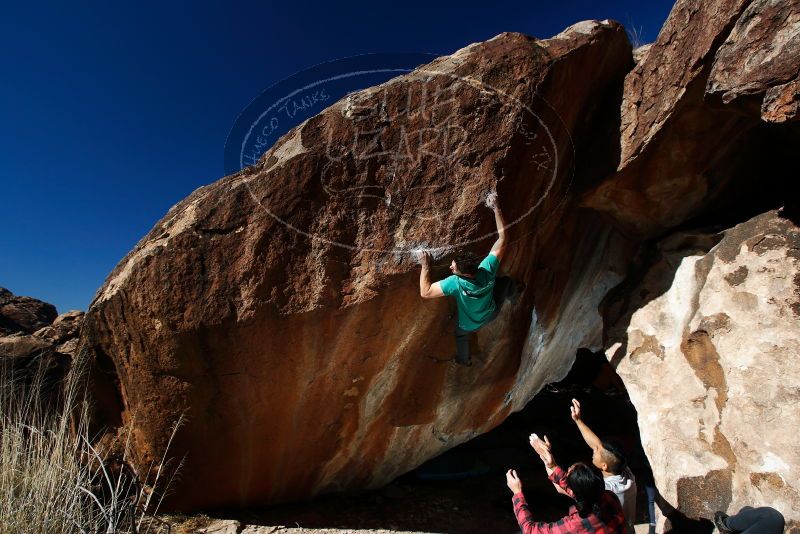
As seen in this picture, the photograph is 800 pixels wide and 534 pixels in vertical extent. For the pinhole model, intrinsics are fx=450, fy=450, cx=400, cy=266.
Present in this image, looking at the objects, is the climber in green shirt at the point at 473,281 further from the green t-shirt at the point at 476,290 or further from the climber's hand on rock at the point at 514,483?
the climber's hand on rock at the point at 514,483

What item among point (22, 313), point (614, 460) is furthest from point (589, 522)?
point (22, 313)

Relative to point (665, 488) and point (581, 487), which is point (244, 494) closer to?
point (581, 487)

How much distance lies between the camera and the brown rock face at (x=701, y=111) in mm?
2641

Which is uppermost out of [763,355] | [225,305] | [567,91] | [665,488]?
[567,91]

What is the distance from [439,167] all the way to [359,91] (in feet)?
2.70

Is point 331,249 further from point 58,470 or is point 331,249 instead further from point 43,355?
point 43,355

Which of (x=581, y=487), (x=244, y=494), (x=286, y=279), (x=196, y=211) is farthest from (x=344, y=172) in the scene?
(x=244, y=494)

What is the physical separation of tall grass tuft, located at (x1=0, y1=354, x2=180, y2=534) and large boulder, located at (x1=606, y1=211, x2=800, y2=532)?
3.54 m

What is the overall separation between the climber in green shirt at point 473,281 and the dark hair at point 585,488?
1.28 metres

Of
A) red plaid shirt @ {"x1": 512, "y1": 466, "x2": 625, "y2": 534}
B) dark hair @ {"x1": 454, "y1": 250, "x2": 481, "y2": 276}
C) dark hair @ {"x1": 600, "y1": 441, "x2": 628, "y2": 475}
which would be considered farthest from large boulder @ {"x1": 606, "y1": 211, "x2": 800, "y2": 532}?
dark hair @ {"x1": 454, "y1": 250, "x2": 481, "y2": 276}

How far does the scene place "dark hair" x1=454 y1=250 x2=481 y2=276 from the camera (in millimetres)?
3127

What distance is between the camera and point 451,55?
3.44 metres

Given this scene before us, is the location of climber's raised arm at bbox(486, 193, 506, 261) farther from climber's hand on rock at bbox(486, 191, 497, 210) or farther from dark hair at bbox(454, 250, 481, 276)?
dark hair at bbox(454, 250, 481, 276)

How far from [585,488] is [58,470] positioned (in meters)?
3.25
